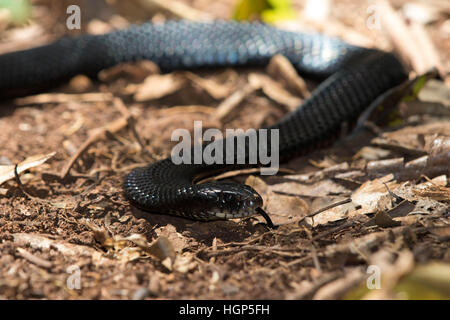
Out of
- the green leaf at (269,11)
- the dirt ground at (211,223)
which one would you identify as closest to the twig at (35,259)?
the dirt ground at (211,223)

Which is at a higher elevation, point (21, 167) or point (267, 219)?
point (21, 167)

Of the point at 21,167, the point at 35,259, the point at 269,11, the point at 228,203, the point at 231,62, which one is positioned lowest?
the point at 35,259

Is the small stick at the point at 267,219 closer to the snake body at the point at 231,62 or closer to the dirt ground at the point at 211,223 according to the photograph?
the dirt ground at the point at 211,223

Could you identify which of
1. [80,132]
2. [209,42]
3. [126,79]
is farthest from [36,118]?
[209,42]

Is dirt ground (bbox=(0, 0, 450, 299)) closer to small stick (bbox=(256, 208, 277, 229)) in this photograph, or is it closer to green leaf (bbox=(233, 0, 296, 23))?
small stick (bbox=(256, 208, 277, 229))

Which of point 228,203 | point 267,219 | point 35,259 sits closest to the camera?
point 35,259

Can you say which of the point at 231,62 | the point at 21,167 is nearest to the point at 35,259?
the point at 21,167

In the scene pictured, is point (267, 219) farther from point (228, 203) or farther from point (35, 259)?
point (35, 259)
